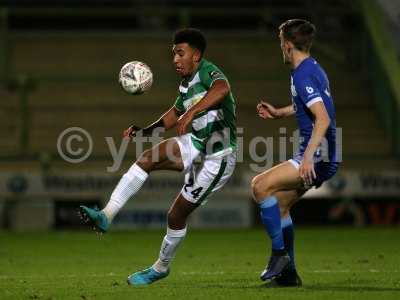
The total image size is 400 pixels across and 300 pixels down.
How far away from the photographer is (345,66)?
20906mm

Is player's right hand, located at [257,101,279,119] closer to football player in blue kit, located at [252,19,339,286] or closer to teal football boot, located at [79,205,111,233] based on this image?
football player in blue kit, located at [252,19,339,286]

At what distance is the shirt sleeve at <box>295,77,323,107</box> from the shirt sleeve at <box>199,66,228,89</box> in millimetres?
666

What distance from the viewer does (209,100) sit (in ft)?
25.6

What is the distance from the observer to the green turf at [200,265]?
763cm

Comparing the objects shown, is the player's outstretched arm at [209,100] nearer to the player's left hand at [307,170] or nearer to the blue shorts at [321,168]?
the blue shorts at [321,168]

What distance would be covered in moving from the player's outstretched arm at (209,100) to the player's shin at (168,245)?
39.5 inches

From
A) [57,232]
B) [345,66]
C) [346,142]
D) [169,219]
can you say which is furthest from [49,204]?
[169,219]

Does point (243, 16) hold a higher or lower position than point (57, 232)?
higher

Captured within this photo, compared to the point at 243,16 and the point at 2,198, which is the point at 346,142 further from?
the point at 2,198

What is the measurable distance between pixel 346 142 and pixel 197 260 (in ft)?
29.8

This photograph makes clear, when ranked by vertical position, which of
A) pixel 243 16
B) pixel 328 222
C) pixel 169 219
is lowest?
pixel 328 222

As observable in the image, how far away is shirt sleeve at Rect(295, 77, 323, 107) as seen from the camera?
7613 mm

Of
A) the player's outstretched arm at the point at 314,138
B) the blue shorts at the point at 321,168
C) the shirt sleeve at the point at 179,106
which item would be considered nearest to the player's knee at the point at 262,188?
the blue shorts at the point at 321,168

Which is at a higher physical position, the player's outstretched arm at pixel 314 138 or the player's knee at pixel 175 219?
the player's outstretched arm at pixel 314 138
